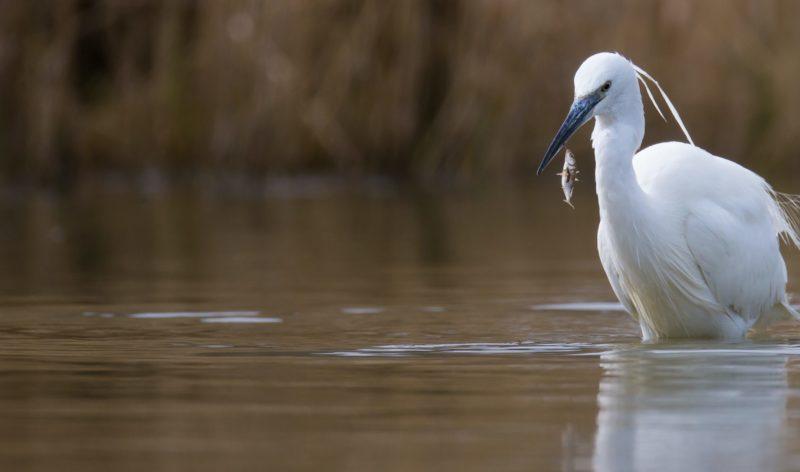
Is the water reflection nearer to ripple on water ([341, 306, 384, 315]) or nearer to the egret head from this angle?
the egret head

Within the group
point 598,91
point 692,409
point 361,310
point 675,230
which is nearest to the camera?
point 692,409

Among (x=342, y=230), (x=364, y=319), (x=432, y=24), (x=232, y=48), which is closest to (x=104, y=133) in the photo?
(x=232, y=48)

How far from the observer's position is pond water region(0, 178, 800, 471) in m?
4.04

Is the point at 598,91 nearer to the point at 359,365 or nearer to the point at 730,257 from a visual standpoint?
the point at 730,257

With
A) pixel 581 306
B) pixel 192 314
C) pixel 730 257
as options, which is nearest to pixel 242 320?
pixel 192 314

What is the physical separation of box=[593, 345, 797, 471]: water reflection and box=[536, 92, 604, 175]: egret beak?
863 millimetres

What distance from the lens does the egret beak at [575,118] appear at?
6504mm

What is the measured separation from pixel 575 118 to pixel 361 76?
998cm

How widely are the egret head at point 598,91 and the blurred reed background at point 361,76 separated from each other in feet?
30.9

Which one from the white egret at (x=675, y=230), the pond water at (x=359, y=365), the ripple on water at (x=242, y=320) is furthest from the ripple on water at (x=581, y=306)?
the ripple on water at (x=242, y=320)

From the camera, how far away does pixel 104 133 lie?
17.2 meters

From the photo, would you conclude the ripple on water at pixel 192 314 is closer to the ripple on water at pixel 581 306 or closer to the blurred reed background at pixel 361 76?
the ripple on water at pixel 581 306

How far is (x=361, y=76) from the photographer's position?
16.4 m

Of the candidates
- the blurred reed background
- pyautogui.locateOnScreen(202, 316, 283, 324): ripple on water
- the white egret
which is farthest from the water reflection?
the blurred reed background
